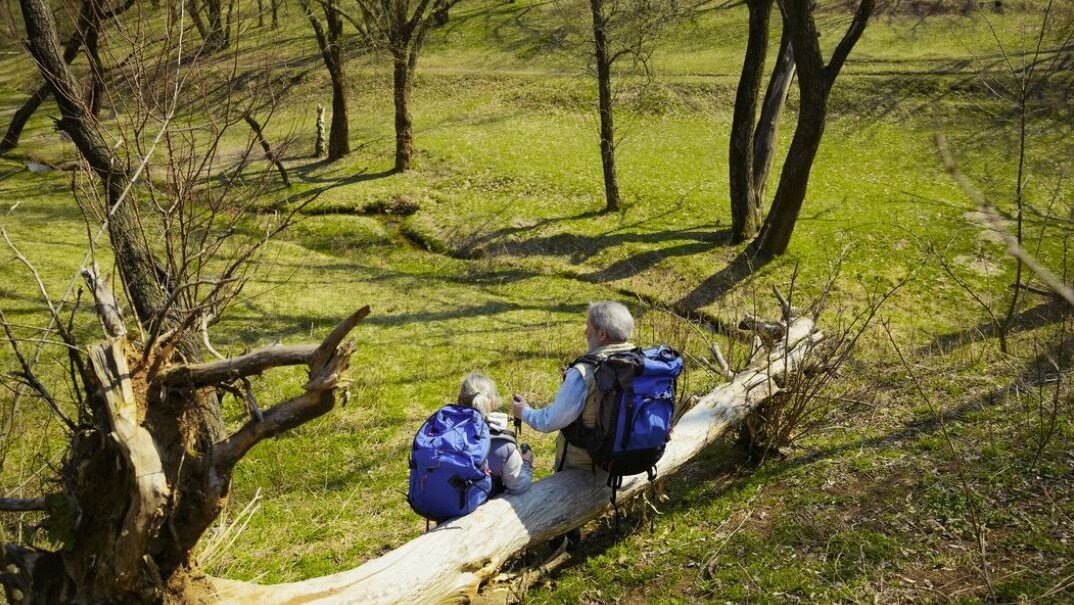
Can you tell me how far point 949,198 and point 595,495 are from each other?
61.2 feet

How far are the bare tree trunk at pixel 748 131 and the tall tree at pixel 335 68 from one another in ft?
39.8

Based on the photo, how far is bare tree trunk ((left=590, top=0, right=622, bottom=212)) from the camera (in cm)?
1841

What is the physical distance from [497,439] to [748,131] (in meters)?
13.5

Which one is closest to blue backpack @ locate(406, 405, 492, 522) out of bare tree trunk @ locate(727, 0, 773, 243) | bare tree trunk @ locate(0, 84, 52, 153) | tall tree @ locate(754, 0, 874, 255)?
tall tree @ locate(754, 0, 874, 255)

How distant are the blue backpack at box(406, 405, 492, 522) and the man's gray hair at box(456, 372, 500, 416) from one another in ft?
0.22

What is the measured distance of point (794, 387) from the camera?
704cm

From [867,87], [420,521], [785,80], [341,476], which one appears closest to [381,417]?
[341,476]

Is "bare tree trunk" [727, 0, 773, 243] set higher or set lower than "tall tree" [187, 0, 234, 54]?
lower

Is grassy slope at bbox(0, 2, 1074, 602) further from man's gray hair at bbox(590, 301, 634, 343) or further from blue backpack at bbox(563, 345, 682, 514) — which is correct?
man's gray hair at bbox(590, 301, 634, 343)

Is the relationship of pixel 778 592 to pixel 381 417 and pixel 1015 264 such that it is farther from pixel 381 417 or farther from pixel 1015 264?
pixel 1015 264

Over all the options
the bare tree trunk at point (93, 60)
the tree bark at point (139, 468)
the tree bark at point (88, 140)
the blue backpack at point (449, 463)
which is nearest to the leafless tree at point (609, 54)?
the bare tree trunk at point (93, 60)

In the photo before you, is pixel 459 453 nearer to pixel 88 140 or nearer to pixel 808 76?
pixel 88 140

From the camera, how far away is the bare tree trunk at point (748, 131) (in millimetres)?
16578

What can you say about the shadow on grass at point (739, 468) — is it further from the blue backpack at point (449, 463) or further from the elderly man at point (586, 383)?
the elderly man at point (586, 383)
